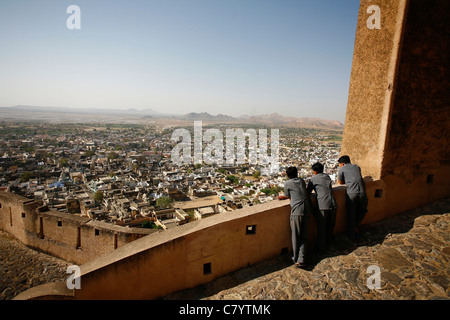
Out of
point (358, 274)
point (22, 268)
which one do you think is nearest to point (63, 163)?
point (22, 268)

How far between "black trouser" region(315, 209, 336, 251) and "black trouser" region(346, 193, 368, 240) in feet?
1.17

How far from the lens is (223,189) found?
2175 centimetres

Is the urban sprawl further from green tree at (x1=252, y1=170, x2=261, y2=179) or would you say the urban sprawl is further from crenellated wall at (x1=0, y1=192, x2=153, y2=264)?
crenellated wall at (x1=0, y1=192, x2=153, y2=264)

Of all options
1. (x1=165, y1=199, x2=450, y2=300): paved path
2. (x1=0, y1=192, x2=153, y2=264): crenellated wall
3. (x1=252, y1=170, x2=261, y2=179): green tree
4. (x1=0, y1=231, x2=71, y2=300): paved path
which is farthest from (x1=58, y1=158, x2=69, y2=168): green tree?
(x1=165, y1=199, x2=450, y2=300): paved path

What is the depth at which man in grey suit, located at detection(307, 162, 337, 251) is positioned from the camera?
9.18 ft

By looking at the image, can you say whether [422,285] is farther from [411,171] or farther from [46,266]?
[46,266]

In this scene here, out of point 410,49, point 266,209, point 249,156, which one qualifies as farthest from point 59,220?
point 249,156

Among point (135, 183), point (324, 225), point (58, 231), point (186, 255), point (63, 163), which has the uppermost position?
point (324, 225)

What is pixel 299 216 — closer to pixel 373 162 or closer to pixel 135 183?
pixel 373 162

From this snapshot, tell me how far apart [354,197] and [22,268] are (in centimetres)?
545

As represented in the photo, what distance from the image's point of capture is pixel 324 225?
9.34 feet

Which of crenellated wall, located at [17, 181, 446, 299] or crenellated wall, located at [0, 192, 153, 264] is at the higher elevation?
crenellated wall, located at [17, 181, 446, 299]

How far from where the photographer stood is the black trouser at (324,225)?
111 inches

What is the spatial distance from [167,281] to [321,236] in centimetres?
176
